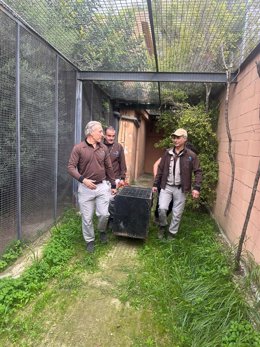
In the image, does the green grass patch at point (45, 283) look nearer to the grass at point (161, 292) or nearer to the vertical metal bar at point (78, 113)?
the grass at point (161, 292)

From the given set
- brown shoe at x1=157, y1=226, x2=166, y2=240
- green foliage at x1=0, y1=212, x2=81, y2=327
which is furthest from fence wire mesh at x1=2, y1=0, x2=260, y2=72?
green foliage at x1=0, y1=212, x2=81, y2=327

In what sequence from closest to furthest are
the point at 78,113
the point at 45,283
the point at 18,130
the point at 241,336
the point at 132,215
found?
the point at 241,336 → the point at 45,283 → the point at 18,130 → the point at 132,215 → the point at 78,113

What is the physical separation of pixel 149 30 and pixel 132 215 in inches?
97.9

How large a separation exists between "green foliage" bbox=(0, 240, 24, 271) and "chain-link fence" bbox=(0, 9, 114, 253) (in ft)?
0.25

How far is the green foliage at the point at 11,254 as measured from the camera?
3.01 meters

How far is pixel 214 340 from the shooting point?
6.80 ft

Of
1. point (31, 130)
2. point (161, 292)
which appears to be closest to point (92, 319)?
point (161, 292)

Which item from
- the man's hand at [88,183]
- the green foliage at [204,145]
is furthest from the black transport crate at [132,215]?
the green foliage at [204,145]

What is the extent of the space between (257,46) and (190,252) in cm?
271

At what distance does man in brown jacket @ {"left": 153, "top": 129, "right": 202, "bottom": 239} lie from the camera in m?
3.92

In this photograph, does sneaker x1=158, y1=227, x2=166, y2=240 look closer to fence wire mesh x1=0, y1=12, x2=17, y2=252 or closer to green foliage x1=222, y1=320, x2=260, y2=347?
green foliage x1=222, y1=320, x2=260, y2=347

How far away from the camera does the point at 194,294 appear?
8.70 ft

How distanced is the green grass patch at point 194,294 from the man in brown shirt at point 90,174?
87 centimetres

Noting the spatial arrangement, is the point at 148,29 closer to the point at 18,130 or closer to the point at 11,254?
the point at 18,130
